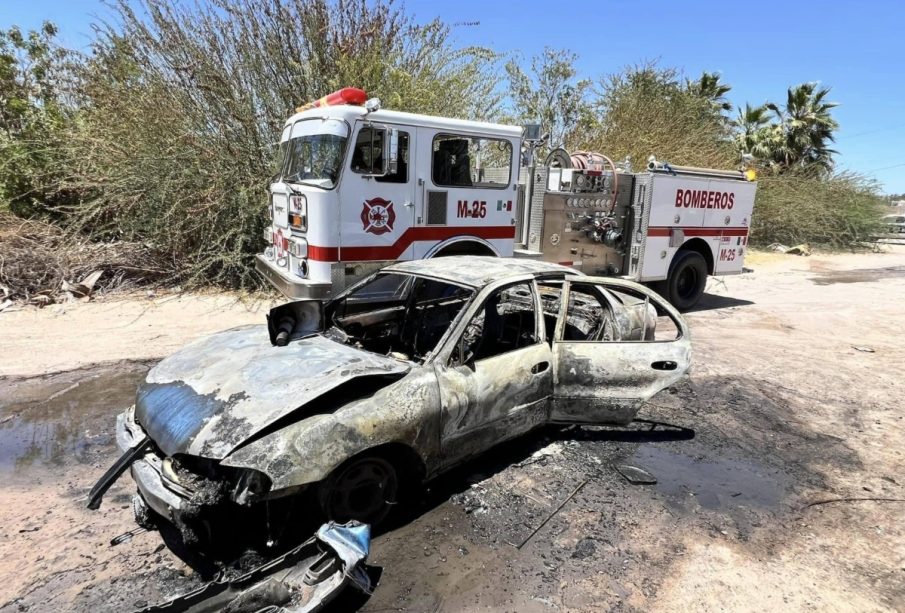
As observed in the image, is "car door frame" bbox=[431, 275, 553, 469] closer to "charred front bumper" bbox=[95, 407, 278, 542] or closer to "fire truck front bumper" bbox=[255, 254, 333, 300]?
"charred front bumper" bbox=[95, 407, 278, 542]

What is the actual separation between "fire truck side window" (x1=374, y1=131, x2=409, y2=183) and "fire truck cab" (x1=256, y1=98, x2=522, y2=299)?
0.04 ft

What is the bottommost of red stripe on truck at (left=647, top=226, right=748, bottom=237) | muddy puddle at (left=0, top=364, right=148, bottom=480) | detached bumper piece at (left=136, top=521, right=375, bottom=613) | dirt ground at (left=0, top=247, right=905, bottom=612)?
muddy puddle at (left=0, top=364, right=148, bottom=480)

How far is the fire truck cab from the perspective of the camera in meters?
6.04

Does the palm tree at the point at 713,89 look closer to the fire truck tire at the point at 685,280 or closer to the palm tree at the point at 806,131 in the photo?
the palm tree at the point at 806,131

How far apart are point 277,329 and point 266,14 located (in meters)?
8.75

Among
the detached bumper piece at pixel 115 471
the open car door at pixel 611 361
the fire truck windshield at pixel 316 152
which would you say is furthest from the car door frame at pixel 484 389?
the fire truck windshield at pixel 316 152

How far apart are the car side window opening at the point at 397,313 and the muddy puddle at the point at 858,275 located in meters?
12.1

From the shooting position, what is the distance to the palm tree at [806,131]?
25.4 meters

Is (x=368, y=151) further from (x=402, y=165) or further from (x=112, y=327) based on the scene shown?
(x=112, y=327)

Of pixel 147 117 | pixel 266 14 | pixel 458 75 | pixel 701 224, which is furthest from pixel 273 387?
pixel 458 75

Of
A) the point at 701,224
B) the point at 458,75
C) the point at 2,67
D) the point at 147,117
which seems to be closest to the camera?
the point at 701,224

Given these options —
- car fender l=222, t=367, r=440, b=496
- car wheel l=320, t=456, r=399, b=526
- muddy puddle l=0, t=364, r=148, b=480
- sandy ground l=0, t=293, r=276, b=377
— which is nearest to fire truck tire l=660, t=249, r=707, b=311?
sandy ground l=0, t=293, r=276, b=377

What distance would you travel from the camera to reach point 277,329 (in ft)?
12.3

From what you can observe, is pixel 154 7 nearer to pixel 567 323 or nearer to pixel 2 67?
pixel 2 67
